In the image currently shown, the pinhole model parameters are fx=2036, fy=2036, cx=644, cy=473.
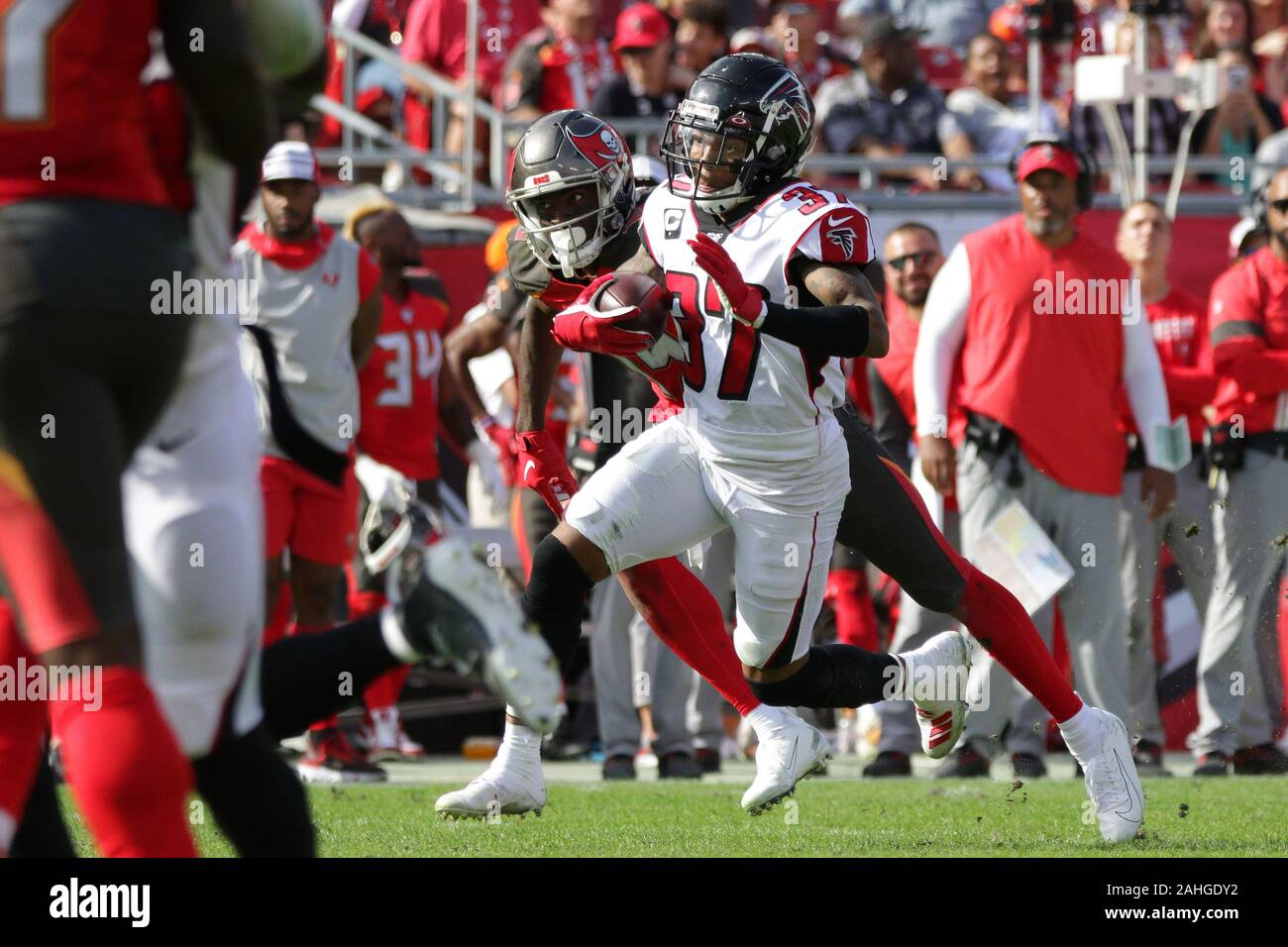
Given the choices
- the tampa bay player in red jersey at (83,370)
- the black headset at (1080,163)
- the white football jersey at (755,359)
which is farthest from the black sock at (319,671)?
the black headset at (1080,163)

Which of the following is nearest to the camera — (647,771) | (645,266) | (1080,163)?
(645,266)

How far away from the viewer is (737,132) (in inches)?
195

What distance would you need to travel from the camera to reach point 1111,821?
5195 millimetres

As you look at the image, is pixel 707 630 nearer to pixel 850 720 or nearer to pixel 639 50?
pixel 850 720

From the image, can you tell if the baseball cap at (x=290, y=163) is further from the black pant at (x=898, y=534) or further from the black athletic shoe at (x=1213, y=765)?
the black athletic shoe at (x=1213, y=765)

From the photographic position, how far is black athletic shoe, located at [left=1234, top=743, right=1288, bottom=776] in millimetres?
7383

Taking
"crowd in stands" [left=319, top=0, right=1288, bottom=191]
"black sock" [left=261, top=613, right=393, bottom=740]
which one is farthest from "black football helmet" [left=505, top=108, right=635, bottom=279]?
"crowd in stands" [left=319, top=0, right=1288, bottom=191]

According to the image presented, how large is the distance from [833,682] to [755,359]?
3.04ft

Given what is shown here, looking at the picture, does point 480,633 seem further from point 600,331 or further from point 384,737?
point 384,737

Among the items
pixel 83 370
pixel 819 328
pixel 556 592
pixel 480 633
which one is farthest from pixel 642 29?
pixel 83 370

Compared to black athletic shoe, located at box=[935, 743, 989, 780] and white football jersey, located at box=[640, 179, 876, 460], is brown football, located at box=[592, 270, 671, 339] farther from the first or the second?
black athletic shoe, located at box=[935, 743, 989, 780]

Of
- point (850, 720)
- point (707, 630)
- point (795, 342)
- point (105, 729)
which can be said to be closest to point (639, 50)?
point (850, 720)

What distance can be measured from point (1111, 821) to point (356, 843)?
1921 mm

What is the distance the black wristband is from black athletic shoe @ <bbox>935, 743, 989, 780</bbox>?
318cm
